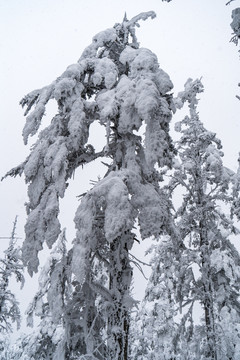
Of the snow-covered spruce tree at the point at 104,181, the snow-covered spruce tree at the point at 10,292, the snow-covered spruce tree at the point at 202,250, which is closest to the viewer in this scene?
the snow-covered spruce tree at the point at 104,181

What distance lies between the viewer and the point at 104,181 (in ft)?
18.8

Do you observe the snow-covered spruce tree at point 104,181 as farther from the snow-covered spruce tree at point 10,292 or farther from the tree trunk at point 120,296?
the snow-covered spruce tree at point 10,292

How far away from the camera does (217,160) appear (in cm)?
1215

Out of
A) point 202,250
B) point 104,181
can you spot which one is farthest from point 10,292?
point 104,181

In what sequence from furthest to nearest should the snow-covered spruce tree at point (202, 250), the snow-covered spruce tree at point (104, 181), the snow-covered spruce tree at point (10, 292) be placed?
1. the snow-covered spruce tree at point (10, 292)
2. the snow-covered spruce tree at point (202, 250)
3. the snow-covered spruce tree at point (104, 181)

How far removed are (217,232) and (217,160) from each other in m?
2.89

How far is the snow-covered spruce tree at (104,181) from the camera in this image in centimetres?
549

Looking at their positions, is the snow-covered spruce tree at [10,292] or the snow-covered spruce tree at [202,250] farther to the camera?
the snow-covered spruce tree at [10,292]

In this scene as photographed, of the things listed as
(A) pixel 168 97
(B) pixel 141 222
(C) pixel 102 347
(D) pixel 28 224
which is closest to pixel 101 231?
(B) pixel 141 222

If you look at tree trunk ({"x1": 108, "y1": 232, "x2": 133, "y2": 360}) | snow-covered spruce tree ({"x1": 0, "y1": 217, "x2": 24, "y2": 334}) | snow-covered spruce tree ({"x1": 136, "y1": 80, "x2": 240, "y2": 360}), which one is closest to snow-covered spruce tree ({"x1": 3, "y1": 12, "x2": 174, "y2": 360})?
tree trunk ({"x1": 108, "y1": 232, "x2": 133, "y2": 360})

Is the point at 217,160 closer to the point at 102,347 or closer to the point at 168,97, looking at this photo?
the point at 168,97

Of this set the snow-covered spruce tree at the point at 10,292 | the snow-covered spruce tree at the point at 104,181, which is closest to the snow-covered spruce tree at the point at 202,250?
the snow-covered spruce tree at the point at 104,181

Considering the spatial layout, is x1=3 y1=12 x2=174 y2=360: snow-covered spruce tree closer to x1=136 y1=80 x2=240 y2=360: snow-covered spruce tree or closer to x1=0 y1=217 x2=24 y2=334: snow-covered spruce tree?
x1=136 y1=80 x2=240 y2=360: snow-covered spruce tree

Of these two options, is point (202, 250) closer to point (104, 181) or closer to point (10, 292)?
point (104, 181)
